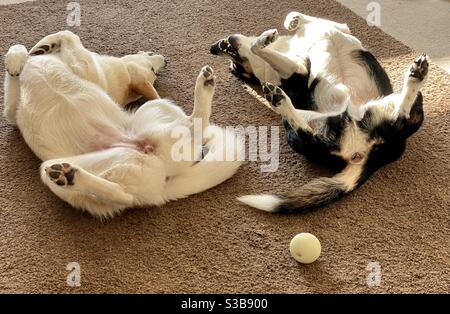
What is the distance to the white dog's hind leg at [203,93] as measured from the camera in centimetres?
205

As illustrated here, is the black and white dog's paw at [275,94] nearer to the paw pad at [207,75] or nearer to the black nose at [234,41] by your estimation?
the paw pad at [207,75]

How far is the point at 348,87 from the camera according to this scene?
2.28m

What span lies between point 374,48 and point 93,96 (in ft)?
5.18

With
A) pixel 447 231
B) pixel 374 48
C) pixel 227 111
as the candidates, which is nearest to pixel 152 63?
pixel 227 111

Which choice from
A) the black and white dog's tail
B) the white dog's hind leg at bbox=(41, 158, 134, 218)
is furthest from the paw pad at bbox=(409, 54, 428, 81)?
the white dog's hind leg at bbox=(41, 158, 134, 218)

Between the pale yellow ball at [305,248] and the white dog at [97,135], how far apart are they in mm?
421

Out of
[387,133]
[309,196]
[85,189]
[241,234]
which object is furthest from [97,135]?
[387,133]

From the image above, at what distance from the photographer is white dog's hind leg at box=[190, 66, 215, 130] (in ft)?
6.73

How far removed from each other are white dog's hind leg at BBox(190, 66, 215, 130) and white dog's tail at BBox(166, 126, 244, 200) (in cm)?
9

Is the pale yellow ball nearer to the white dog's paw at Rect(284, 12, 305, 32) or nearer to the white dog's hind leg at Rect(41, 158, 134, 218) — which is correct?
the white dog's hind leg at Rect(41, 158, 134, 218)

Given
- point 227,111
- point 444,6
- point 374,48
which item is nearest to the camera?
point 227,111

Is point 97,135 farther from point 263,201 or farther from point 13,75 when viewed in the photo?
point 263,201
